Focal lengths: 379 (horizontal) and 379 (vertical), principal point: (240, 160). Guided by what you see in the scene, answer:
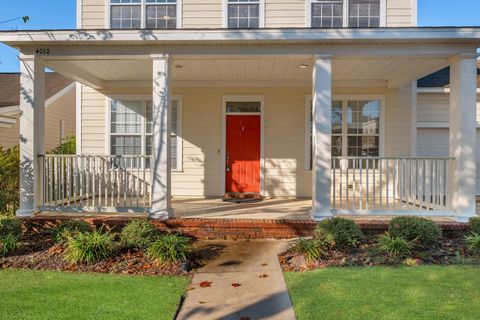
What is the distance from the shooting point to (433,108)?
9531 mm

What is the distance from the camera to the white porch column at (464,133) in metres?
6.32

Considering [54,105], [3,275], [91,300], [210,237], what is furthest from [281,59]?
[54,105]

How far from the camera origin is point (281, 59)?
6910 mm

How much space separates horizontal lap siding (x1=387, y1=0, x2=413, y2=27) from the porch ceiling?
130 centimetres

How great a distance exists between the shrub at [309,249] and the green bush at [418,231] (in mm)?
1276

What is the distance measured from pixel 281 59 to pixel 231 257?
3640mm

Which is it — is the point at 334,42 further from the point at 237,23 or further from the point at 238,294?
the point at 238,294

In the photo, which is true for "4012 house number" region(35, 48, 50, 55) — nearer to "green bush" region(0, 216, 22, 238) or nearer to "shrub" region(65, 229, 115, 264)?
"green bush" region(0, 216, 22, 238)

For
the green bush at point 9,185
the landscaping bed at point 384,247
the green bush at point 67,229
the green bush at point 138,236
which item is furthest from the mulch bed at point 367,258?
the green bush at point 9,185

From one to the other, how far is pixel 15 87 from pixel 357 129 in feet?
40.3

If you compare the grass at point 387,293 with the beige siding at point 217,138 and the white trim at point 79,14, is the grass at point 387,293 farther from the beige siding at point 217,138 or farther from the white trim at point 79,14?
the white trim at point 79,14

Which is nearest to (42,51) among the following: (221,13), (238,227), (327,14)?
(221,13)

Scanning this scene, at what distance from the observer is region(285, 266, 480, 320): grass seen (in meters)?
3.62

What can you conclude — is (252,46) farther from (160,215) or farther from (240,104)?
(160,215)
